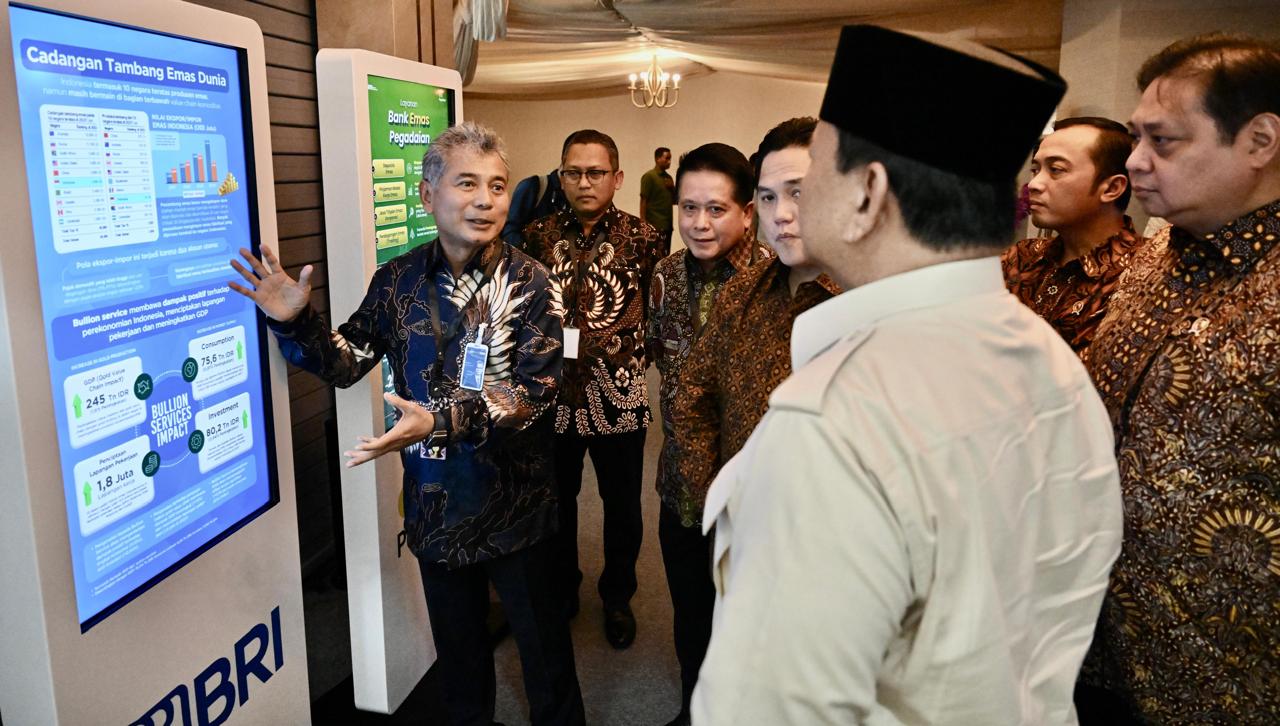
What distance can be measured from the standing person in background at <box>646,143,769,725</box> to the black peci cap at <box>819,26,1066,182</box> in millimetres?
1261

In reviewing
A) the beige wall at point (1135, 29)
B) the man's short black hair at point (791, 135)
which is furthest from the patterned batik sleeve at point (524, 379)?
the beige wall at point (1135, 29)

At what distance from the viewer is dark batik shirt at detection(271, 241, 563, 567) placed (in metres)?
2.02

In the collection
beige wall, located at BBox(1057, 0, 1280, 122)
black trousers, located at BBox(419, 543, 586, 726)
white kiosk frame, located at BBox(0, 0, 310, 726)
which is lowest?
black trousers, located at BBox(419, 543, 586, 726)

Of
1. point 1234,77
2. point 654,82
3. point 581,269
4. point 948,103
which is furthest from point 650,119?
point 948,103

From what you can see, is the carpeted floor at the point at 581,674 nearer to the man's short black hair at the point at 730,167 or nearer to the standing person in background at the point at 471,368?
the standing person in background at the point at 471,368

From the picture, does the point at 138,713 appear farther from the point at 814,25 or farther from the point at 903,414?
the point at 814,25

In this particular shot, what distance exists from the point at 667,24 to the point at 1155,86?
384cm

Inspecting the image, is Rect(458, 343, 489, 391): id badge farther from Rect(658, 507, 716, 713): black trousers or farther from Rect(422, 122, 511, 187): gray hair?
Rect(658, 507, 716, 713): black trousers

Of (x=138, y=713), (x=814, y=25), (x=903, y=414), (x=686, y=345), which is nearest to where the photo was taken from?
(x=903, y=414)

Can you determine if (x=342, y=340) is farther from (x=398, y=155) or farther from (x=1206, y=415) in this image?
(x=1206, y=415)

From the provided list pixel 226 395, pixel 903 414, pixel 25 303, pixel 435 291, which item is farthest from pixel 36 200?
pixel 903 414

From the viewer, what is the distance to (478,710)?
222cm

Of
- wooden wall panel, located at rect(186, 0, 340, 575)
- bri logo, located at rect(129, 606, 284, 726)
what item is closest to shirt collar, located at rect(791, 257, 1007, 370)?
bri logo, located at rect(129, 606, 284, 726)

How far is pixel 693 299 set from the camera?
7.98 ft
